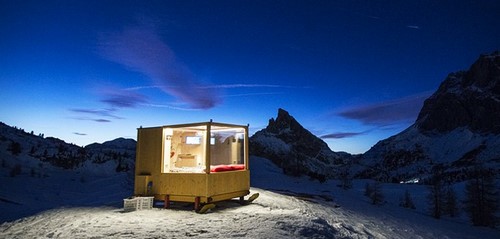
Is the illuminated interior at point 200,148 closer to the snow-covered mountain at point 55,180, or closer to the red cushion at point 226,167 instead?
the red cushion at point 226,167

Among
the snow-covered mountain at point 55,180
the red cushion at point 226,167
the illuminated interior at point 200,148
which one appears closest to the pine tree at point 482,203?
the red cushion at point 226,167

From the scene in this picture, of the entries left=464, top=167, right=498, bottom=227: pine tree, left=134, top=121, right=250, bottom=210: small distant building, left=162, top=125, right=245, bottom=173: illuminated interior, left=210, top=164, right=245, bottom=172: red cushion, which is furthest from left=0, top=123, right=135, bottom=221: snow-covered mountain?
left=464, top=167, right=498, bottom=227: pine tree

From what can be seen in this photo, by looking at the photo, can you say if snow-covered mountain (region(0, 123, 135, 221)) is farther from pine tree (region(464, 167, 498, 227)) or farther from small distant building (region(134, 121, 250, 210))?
pine tree (region(464, 167, 498, 227))

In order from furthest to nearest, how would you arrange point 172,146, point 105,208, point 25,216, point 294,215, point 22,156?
point 22,156
point 172,146
point 105,208
point 25,216
point 294,215

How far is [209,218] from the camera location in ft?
34.4

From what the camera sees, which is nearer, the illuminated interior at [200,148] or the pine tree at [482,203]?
the illuminated interior at [200,148]

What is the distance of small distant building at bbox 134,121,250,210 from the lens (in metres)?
12.1

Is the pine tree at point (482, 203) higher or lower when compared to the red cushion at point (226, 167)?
lower

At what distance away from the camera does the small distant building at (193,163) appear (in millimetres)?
12125

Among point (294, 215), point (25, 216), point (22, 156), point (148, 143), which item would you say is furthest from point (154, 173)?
point (22, 156)

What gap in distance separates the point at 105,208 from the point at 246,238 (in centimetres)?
806

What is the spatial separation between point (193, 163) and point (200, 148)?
0.82 meters

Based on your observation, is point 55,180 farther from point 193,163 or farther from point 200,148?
point 200,148

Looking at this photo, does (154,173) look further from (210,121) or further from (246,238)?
(246,238)
